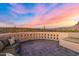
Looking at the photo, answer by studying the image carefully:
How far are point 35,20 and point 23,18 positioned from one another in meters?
0.14

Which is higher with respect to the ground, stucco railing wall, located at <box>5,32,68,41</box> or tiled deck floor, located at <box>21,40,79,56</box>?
stucco railing wall, located at <box>5,32,68,41</box>

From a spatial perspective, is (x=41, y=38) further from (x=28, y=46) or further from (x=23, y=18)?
(x=23, y=18)

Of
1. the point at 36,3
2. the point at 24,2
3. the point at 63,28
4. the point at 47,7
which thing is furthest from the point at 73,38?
the point at 24,2

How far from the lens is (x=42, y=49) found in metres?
1.82

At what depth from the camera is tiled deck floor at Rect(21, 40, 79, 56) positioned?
180 cm

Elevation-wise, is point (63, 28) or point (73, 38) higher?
point (63, 28)

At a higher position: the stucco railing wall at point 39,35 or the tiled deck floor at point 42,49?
the stucco railing wall at point 39,35

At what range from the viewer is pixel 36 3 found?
180 cm

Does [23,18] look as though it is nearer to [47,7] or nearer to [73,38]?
[47,7]

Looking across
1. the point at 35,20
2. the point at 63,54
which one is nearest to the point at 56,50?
the point at 63,54

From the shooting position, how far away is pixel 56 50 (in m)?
1.80

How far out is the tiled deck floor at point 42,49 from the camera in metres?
1.80

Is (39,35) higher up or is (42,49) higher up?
(39,35)

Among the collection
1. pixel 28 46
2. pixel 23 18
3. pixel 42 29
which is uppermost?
pixel 23 18
